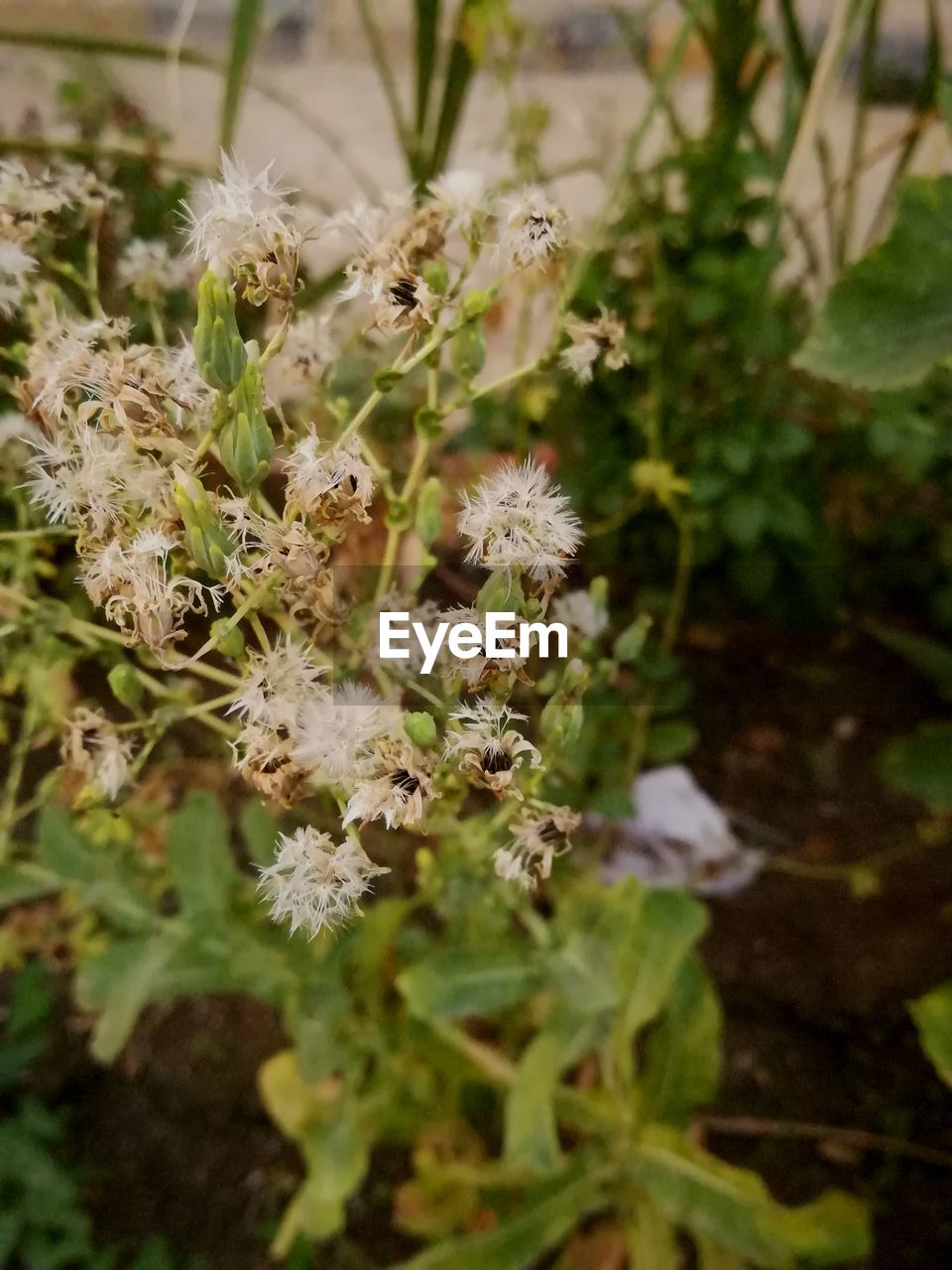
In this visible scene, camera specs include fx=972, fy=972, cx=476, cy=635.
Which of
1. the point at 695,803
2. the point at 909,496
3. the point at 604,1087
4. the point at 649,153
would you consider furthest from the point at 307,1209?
the point at 649,153

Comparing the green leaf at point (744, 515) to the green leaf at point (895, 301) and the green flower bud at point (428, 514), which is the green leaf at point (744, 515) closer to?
the green leaf at point (895, 301)

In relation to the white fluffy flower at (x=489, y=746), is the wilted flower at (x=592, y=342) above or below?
above

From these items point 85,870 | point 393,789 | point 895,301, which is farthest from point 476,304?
point 85,870

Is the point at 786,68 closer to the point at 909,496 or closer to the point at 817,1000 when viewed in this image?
the point at 909,496

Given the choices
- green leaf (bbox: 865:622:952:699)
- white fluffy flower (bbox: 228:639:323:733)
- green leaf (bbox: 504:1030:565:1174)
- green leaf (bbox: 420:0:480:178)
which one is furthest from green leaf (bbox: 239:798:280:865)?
green leaf (bbox: 865:622:952:699)

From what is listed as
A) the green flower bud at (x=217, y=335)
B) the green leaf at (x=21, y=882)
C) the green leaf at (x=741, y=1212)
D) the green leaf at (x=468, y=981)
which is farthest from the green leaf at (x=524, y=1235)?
the green flower bud at (x=217, y=335)

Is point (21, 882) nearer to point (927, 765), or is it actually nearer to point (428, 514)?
point (428, 514)
